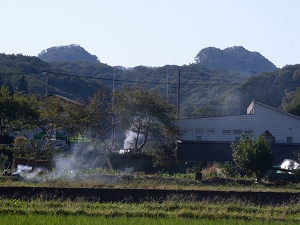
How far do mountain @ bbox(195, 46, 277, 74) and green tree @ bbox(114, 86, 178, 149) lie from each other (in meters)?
138

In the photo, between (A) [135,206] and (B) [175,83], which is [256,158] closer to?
(A) [135,206]

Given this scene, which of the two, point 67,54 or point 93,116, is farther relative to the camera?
point 67,54

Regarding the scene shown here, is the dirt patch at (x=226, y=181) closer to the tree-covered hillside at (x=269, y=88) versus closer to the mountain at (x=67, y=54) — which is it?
the tree-covered hillside at (x=269, y=88)

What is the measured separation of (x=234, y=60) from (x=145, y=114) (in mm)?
152544

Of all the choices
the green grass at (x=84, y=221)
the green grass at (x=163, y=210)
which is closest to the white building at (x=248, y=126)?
the green grass at (x=163, y=210)

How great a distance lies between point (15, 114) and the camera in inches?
1139

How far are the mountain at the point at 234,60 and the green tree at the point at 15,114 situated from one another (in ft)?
464

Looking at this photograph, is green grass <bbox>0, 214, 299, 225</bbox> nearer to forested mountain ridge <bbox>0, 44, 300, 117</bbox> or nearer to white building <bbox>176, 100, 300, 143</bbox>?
white building <bbox>176, 100, 300, 143</bbox>

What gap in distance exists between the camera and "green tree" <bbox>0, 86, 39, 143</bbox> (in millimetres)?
28562

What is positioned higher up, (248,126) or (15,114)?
(15,114)

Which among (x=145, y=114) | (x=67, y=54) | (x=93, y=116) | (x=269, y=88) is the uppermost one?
(x=67, y=54)

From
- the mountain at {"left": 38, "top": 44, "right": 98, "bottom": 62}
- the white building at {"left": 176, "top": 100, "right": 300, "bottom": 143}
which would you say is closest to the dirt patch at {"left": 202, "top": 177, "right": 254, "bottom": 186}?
the white building at {"left": 176, "top": 100, "right": 300, "bottom": 143}

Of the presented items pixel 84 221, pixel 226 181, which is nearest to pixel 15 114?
pixel 226 181

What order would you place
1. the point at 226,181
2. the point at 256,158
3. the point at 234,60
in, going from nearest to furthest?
the point at 226,181
the point at 256,158
the point at 234,60
